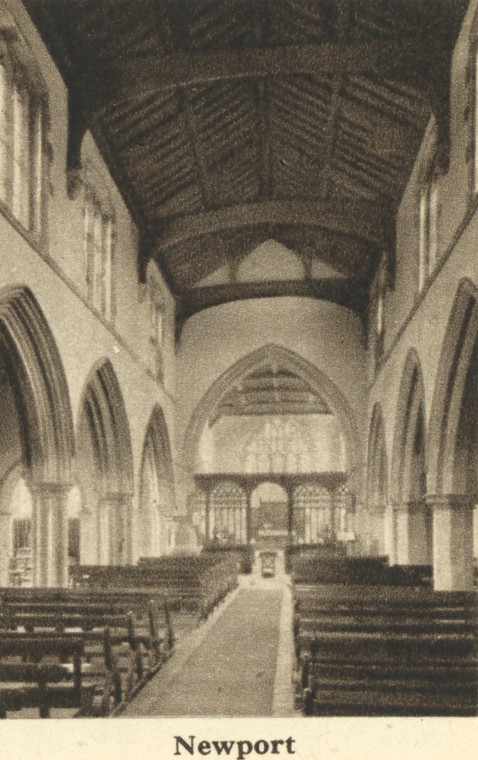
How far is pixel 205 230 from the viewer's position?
18.2 metres

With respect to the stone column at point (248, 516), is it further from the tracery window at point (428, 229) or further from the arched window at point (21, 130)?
the arched window at point (21, 130)

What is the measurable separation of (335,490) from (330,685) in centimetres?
2183

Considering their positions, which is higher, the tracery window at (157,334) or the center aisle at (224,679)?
the tracery window at (157,334)

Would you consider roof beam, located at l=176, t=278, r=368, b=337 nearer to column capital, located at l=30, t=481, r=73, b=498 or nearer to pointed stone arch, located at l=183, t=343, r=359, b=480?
pointed stone arch, located at l=183, t=343, r=359, b=480

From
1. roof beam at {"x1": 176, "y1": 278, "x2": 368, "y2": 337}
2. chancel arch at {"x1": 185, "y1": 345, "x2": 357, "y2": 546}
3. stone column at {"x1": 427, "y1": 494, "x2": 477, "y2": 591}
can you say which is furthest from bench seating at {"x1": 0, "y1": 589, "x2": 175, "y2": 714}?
chancel arch at {"x1": 185, "y1": 345, "x2": 357, "y2": 546}

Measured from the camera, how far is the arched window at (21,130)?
1026 cm

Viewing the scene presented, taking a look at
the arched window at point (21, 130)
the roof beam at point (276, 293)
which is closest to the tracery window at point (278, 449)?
the roof beam at point (276, 293)

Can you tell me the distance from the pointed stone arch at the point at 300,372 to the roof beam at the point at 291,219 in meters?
5.93

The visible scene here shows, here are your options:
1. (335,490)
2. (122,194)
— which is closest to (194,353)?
(335,490)

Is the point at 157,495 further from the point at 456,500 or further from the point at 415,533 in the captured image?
the point at 456,500

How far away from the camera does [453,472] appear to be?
1212 centimetres

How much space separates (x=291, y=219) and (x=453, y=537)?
832 centimetres

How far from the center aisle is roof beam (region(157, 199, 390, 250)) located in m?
8.38
